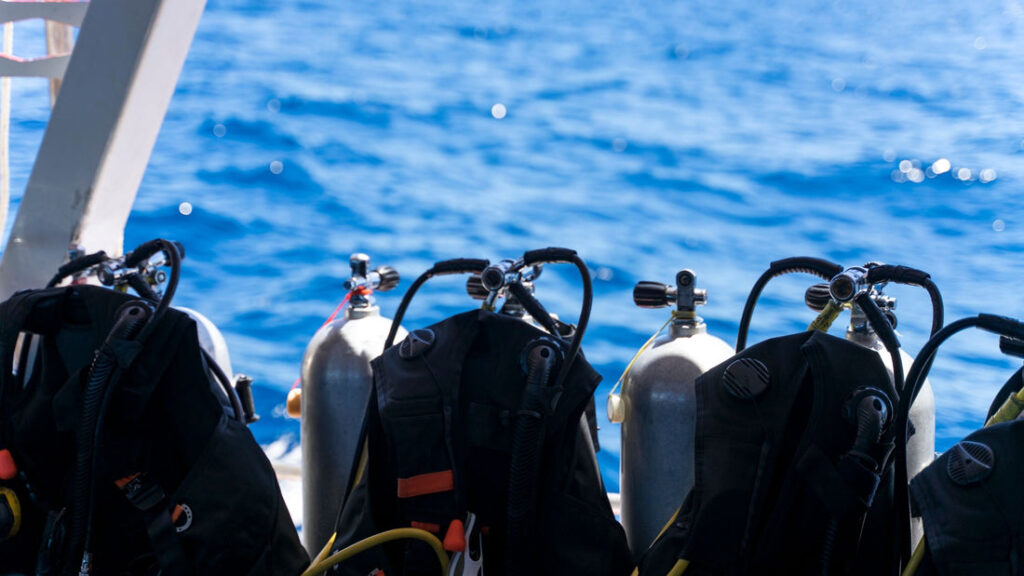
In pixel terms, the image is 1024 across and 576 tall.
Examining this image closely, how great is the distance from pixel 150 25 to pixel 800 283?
4881 mm

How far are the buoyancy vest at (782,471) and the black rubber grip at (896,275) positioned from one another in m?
0.10

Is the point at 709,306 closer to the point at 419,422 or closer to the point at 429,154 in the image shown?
the point at 429,154

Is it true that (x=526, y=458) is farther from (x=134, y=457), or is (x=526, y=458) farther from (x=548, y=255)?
(x=134, y=457)

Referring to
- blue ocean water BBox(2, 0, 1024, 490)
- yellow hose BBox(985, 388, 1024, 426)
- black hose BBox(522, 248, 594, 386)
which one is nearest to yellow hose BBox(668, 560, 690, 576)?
black hose BBox(522, 248, 594, 386)

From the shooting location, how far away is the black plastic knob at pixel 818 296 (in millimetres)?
1165

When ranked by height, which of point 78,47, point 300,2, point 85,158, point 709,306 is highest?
point 300,2

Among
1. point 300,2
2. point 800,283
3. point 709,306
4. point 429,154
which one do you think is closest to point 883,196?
point 800,283

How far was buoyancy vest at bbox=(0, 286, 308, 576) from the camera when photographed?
1204 millimetres

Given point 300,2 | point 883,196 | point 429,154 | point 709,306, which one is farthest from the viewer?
point 300,2

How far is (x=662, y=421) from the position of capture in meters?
1.29

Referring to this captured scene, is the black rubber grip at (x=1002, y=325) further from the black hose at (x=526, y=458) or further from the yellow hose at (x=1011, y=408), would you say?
the black hose at (x=526, y=458)

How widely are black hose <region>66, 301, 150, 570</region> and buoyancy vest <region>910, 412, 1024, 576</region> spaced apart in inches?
38.2

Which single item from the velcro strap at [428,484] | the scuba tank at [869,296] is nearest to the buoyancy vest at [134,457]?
the velcro strap at [428,484]

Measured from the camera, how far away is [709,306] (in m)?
5.84
